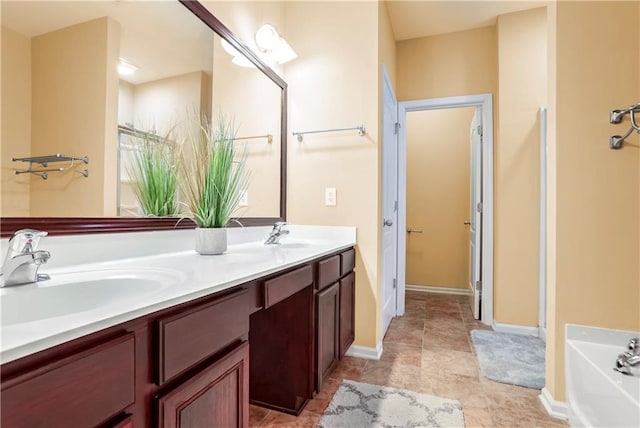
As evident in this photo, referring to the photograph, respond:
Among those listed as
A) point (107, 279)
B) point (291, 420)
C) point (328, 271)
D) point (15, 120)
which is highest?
point (15, 120)

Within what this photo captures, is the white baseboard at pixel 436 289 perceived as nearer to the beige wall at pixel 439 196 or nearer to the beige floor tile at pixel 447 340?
the beige wall at pixel 439 196

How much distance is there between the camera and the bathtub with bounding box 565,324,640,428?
3.50ft

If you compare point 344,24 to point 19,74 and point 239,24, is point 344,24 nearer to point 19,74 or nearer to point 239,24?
point 239,24

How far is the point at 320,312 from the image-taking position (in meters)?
1.48

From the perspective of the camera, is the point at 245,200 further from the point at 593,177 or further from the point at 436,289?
the point at 436,289

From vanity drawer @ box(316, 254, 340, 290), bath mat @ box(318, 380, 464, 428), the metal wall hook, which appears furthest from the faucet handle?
the metal wall hook

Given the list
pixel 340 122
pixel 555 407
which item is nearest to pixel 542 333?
pixel 555 407

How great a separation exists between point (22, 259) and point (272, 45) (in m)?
1.77

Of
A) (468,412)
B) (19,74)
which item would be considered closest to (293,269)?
(19,74)

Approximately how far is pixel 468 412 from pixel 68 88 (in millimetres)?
2066

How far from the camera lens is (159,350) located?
0.61 metres

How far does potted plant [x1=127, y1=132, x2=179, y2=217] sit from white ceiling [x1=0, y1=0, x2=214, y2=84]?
24 centimetres

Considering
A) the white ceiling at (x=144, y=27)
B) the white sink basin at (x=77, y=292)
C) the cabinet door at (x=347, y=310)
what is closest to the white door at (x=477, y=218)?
the cabinet door at (x=347, y=310)

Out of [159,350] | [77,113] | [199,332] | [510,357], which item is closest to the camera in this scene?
[159,350]
